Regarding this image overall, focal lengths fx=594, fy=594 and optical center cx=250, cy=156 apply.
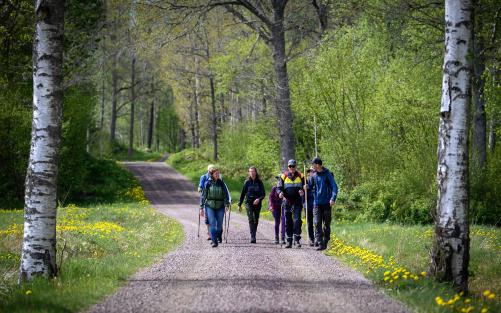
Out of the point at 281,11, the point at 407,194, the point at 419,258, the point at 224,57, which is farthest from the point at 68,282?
the point at 224,57

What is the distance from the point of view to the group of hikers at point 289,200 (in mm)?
13828

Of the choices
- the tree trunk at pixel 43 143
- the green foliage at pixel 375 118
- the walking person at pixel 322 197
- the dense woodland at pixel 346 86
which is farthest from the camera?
the green foliage at pixel 375 118

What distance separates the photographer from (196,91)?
5103 centimetres

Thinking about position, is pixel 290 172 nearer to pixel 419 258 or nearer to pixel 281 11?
pixel 419 258

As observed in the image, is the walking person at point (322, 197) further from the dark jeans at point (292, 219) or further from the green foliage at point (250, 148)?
the green foliage at point (250, 148)

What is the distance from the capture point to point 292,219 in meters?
14.9

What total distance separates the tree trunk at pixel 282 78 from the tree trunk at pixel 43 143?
14.8 metres

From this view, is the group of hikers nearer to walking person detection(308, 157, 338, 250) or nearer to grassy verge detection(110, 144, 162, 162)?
Answer: walking person detection(308, 157, 338, 250)

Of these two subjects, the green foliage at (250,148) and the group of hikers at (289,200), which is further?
the green foliage at (250,148)

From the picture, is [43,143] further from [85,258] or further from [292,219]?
[292,219]

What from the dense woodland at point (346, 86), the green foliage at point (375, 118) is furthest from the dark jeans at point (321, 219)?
the green foliage at point (375, 118)

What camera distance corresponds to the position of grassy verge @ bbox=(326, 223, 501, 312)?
25.7ft

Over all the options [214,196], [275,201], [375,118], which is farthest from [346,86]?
[214,196]

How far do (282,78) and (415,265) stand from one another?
13.6 metres
